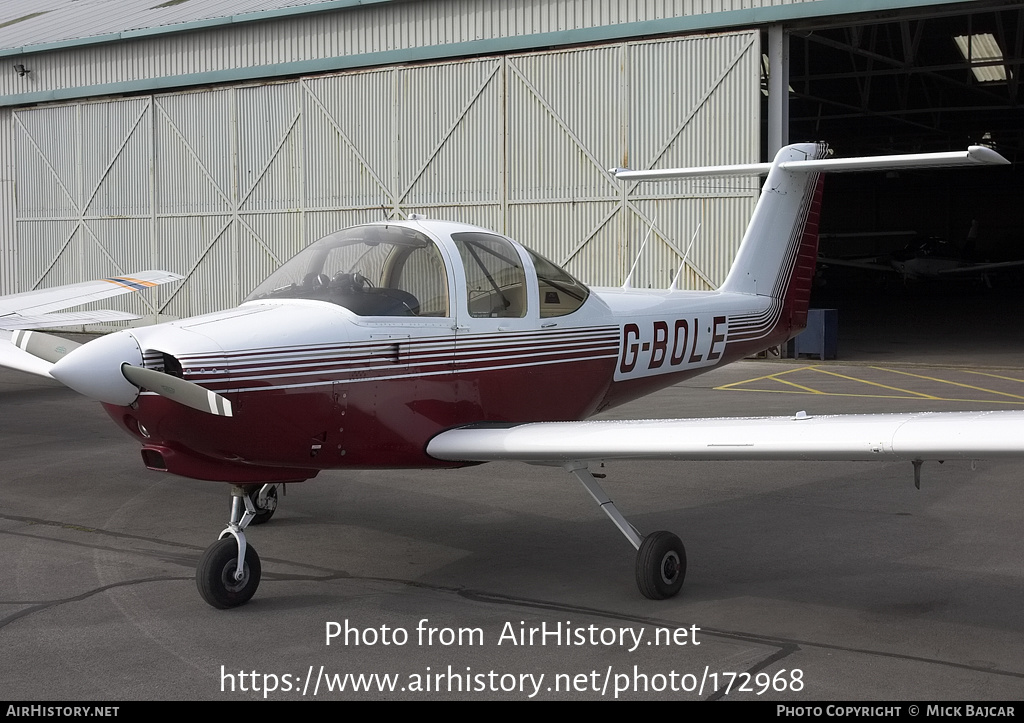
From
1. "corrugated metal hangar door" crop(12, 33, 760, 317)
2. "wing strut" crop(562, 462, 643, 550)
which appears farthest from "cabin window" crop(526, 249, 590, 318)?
"corrugated metal hangar door" crop(12, 33, 760, 317)

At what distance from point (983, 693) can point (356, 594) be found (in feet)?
10.9

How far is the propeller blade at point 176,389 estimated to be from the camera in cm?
521

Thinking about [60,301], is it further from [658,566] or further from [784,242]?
[658,566]

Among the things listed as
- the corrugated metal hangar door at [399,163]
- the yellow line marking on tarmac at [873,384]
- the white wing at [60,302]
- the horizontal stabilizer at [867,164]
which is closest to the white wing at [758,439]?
the horizontal stabilizer at [867,164]

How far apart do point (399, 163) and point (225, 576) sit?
17452 millimetres

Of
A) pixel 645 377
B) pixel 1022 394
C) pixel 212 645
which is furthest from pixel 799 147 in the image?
pixel 212 645

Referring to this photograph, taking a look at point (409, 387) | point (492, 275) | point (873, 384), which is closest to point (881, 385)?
point (873, 384)

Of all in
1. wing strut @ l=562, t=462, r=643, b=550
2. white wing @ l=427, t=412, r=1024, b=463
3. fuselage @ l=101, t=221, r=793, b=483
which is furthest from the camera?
wing strut @ l=562, t=462, r=643, b=550

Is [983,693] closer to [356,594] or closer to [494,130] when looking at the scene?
[356,594]

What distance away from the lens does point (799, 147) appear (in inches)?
406

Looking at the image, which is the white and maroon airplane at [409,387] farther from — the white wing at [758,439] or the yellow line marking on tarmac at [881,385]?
the yellow line marking on tarmac at [881,385]

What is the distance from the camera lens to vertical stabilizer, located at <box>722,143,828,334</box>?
9664mm

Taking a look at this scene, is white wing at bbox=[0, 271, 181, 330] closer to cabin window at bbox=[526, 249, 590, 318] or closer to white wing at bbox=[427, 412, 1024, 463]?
cabin window at bbox=[526, 249, 590, 318]

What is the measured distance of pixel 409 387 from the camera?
6180 millimetres
